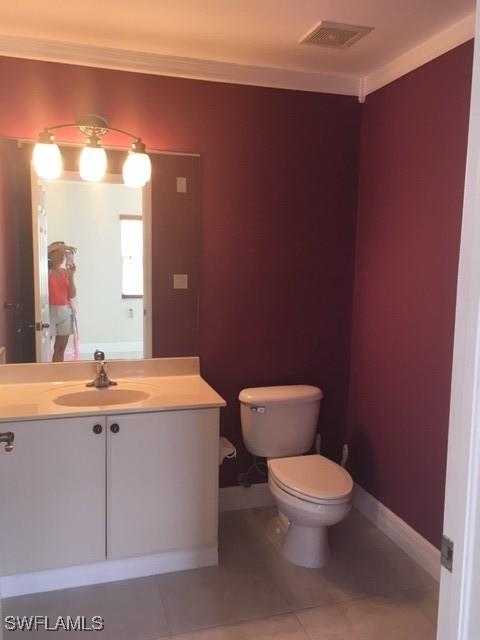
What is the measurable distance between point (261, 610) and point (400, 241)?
5.68ft

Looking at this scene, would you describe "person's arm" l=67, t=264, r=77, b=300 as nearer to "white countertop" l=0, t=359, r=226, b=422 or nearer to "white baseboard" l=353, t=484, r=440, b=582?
"white countertop" l=0, t=359, r=226, b=422

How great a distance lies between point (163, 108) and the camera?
2.65 meters

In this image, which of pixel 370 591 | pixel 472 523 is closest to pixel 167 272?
pixel 370 591

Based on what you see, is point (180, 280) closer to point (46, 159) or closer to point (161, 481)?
point (46, 159)

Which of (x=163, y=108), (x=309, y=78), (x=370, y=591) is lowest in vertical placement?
(x=370, y=591)

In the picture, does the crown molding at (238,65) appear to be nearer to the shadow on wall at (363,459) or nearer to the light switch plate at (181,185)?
the light switch plate at (181,185)

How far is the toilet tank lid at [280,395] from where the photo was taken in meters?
2.74

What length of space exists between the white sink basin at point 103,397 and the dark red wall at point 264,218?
450 millimetres

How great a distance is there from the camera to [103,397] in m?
2.55

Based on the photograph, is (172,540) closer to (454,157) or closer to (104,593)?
(104,593)

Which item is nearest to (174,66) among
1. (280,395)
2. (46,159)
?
(46,159)

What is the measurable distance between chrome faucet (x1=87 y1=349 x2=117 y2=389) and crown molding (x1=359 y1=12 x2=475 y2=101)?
190 centimetres

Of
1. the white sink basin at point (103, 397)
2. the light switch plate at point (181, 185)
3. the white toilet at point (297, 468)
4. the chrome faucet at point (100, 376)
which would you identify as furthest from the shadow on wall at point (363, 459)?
the light switch plate at point (181, 185)

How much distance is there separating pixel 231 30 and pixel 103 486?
198cm
